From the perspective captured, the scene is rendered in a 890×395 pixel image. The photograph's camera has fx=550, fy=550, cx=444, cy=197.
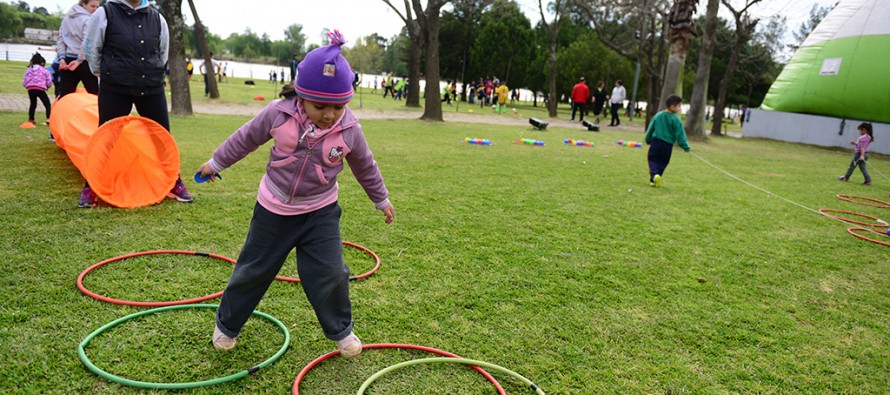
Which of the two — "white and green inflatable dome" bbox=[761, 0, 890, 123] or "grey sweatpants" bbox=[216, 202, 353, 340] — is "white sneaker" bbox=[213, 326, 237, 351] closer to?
"grey sweatpants" bbox=[216, 202, 353, 340]

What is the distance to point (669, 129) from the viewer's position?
8.82 m

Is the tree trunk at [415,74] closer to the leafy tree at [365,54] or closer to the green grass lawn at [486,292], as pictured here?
the green grass lawn at [486,292]

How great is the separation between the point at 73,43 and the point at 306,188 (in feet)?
20.7

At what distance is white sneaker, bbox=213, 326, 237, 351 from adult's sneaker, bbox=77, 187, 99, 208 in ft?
9.89

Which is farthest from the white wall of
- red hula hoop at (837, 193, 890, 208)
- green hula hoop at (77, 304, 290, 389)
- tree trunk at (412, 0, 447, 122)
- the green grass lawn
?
green hula hoop at (77, 304, 290, 389)

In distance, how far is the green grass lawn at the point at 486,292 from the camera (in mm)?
2803

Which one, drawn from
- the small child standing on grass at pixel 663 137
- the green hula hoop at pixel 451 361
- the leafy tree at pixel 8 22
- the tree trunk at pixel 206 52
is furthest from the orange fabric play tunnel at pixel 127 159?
the leafy tree at pixel 8 22

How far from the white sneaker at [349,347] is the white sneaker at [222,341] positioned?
1.82 ft

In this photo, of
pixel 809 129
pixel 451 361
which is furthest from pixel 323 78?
pixel 809 129

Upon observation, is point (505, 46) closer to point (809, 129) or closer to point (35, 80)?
point (809, 129)

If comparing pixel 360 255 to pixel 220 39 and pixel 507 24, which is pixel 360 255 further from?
pixel 220 39

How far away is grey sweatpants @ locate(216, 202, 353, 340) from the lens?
2.74 m

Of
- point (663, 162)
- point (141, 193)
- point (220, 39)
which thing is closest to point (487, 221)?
point (141, 193)

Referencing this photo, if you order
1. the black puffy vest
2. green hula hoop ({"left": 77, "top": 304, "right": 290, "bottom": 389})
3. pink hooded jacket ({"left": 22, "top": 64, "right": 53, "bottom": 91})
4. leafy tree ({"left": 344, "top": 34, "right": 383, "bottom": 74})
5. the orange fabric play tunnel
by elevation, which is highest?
leafy tree ({"left": 344, "top": 34, "right": 383, "bottom": 74})
